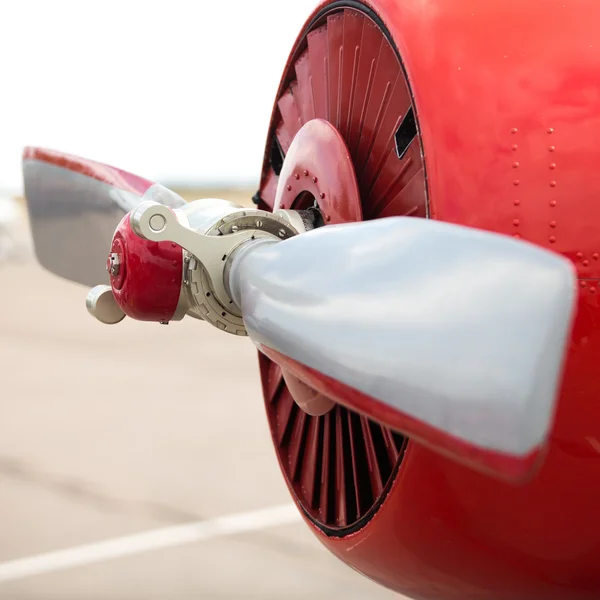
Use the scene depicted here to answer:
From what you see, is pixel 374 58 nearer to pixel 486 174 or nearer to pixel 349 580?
pixel 486 174

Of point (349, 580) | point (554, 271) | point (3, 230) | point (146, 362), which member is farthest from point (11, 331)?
point (554, 271)

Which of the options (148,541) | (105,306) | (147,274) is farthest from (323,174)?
(148,541)

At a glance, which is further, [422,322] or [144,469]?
[144,469]

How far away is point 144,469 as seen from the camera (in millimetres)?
4312

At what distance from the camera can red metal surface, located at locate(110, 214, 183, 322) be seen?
1.71 meters

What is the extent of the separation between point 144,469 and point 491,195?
3.25 metres

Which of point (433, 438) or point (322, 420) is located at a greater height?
point (433, 438)

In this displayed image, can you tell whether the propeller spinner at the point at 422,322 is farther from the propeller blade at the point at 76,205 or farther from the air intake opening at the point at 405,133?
the propeller blade at the point at 76,205

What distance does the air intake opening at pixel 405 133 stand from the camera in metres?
→ 1.58

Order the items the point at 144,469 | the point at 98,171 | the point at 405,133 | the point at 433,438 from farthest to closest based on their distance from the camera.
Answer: the point at 144,469
the point at 98,171
the point at 405,133
the point at 433,438

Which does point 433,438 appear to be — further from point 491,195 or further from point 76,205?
point 76,205

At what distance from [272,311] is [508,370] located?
1.46ft

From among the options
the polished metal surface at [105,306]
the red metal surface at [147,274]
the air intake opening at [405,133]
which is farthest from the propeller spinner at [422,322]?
the polished metal surface at [105,306]

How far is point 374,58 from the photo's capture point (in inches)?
67.4
